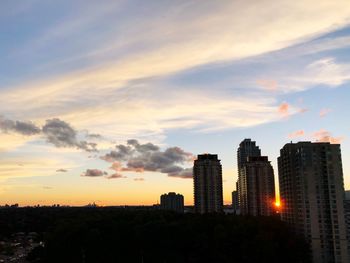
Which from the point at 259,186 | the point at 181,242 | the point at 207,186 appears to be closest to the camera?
the point at 181,242

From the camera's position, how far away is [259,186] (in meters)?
143

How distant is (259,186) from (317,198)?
6094cm

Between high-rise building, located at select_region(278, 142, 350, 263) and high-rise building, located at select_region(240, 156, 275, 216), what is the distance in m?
51.5

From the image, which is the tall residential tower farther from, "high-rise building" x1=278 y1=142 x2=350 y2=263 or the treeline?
the treeline

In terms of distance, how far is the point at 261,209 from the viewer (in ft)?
463

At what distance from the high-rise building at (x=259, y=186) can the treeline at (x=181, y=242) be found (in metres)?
54.9

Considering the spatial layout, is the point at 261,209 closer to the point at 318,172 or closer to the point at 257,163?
the point at 257,163

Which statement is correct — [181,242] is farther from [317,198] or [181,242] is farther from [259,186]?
[259,186]

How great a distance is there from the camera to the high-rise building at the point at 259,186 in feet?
464

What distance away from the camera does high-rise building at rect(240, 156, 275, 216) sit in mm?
141500

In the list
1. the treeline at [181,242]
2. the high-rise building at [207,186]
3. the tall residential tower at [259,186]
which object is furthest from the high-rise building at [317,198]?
the high-rise building at [207,186]

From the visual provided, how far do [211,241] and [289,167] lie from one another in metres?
22.8

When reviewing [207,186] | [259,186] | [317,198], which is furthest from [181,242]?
[259,186]

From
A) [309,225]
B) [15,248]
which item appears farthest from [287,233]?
[15,248]
